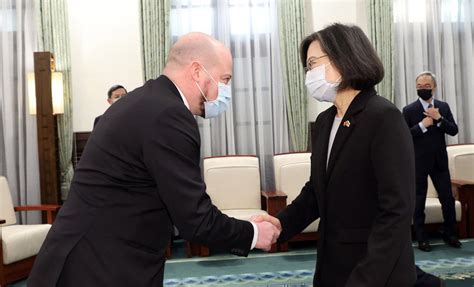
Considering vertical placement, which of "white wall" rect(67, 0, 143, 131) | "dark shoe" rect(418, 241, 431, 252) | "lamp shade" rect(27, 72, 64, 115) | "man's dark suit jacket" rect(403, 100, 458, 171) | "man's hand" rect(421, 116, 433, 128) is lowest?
"dark shoe" rect(418, 241, 431, 252)

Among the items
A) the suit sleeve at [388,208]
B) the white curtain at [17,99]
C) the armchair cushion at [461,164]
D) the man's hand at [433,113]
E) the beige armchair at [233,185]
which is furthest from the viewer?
the white curtain at [17,99]

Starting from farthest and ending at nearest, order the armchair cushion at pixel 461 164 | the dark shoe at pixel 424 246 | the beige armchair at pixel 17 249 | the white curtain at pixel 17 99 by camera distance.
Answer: the white curtain at pixel 17 99, the armchair cushion at pixel 461 164, the dark shoe at pixel 424 246, the beige armchair at pixel 17 249

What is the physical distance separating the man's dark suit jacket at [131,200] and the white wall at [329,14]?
4.59 m

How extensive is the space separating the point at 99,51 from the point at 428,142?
370 cm

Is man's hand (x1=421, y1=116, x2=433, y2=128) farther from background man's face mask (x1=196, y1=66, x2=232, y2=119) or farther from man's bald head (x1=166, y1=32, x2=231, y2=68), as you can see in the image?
man's bald head (x1=166, y1=32, x2=231, y2=68)

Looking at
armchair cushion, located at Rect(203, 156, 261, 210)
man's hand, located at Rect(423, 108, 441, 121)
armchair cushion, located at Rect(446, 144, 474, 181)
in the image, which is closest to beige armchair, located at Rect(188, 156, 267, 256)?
armchair cushion, located at Rect(203, 156, 261, 210)

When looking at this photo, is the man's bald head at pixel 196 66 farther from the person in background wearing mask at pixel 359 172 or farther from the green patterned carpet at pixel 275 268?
the green patterned carpet at pixel 275 268

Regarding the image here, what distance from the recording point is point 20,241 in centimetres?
433

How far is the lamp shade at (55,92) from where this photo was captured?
5.47 meters

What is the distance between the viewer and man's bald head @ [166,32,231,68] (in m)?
1.75

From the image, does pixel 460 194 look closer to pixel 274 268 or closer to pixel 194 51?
pixel 274 268

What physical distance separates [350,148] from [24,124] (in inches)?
198

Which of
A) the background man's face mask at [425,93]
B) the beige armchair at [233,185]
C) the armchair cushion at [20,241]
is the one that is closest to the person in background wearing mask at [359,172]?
the background man's face mask at [425,93]

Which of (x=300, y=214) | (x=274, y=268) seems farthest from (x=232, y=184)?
(x=300, y=214)
